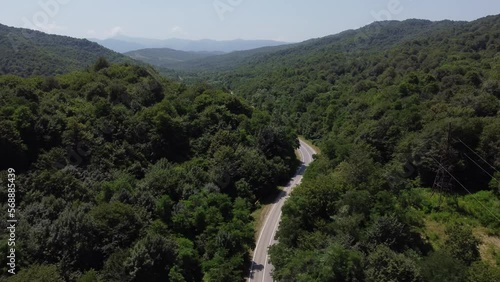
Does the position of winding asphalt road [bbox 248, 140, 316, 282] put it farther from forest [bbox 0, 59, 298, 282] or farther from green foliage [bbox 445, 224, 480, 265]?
green foliage [bbox 445, 224, 480, 265]

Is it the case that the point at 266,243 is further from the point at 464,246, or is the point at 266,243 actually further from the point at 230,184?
the point at 464,246

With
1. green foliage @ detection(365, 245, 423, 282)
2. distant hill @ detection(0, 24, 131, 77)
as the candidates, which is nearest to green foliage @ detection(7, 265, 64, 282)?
green foliage @ detection(365, 245, 423, 282)

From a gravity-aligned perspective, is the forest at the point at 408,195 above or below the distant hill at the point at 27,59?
below

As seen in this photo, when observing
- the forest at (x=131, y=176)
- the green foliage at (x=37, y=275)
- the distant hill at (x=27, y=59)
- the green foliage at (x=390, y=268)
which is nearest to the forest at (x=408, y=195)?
the green foliage at (x=390, y=268)

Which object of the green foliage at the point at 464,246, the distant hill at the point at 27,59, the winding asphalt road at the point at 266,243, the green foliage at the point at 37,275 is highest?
the distant hill at the point at 27,59

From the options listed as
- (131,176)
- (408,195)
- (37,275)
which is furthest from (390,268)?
(131,176)

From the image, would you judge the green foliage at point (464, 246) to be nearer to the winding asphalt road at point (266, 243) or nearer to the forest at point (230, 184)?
the forest at point (230, 184)

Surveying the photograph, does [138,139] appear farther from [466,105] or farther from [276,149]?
[466,105]

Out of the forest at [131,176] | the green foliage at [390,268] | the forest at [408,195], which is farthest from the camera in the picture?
the forest at [131,176]

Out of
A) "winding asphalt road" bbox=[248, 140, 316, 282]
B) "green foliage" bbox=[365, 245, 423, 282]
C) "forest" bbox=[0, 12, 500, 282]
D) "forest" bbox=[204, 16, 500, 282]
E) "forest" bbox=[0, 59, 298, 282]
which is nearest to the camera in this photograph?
"green foliage" bbox=[365, 245, 423, 282]
